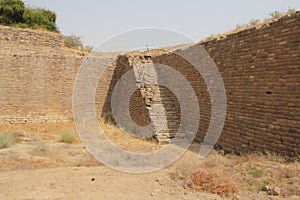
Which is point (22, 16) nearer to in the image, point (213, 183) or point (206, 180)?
point (206, 180)

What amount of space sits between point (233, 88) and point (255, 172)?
103 inches

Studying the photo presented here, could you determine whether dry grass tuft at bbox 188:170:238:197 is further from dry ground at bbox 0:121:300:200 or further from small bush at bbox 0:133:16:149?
small bush at bbox 0:133:16:149

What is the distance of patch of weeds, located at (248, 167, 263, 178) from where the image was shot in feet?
15.9

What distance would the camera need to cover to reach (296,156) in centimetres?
511

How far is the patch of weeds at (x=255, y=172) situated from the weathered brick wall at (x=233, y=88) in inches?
30.3

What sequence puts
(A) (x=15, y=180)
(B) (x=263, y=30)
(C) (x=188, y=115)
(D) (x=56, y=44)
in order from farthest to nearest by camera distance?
(D) (x=56, y=44) → (C) (x=188, y=115) → (B) (x=263, y=30) → (A) (x=15, y=180)

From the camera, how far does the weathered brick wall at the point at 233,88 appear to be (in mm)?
5445

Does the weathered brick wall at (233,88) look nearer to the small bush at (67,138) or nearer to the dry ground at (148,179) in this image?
the dry ground at (148,179)

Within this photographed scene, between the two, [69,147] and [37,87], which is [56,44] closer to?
[37,87]

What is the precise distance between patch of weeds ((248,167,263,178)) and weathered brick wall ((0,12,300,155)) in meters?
0.77

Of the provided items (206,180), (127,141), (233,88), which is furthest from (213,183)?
(127,141)

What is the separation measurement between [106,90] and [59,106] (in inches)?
88.1

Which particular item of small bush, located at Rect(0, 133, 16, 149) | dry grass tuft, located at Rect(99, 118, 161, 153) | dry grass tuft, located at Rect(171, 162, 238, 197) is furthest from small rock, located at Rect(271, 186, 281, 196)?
small bush, located at Rect(0, 133, 16, 149)

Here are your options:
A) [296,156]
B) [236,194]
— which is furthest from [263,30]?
[236,194]
